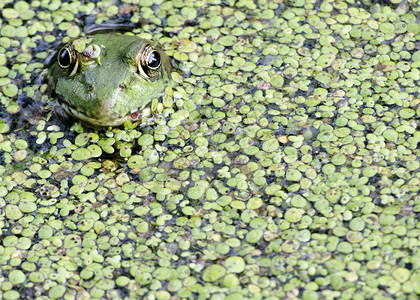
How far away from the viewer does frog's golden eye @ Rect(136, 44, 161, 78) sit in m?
3.12

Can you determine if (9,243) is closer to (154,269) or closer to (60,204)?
(60,204)

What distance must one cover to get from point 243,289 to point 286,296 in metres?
0.19

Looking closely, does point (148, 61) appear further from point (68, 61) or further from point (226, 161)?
point (226, 161)

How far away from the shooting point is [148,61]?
315 centimetres

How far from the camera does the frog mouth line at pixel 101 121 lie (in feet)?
10.1

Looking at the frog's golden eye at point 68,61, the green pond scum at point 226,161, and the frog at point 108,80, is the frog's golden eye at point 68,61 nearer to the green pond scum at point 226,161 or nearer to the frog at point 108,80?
the frog at point 108,80

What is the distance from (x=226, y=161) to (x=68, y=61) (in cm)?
105

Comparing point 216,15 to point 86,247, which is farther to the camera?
point 216,15

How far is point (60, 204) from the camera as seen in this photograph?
112 inches

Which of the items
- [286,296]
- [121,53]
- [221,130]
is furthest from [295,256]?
[121,53]

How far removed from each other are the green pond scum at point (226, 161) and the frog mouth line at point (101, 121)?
5 cm

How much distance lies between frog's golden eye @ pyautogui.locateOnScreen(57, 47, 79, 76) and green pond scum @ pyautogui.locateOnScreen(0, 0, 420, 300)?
132mm

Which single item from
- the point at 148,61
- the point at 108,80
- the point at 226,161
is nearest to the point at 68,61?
the point at 108,80

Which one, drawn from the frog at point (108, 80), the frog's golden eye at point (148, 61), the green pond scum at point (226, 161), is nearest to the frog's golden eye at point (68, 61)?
the frog at point (108, 80)
